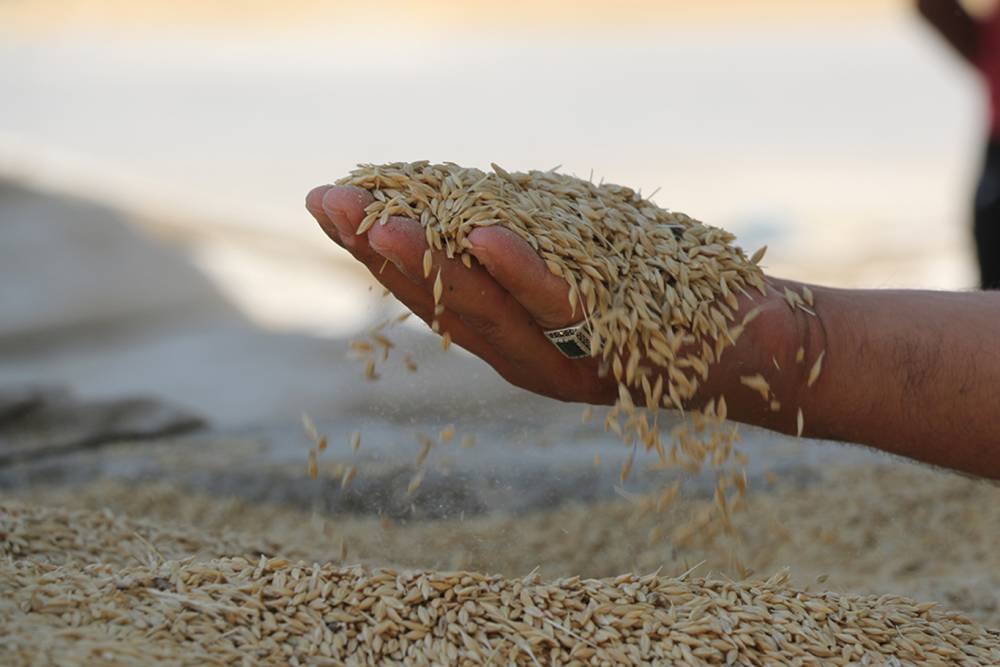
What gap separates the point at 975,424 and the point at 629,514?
0.98 metres

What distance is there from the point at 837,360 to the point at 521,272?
1.89 ft

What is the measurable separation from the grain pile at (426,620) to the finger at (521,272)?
0.40 m

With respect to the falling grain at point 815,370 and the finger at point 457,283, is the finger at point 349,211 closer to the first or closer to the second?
the finger at point 457,283

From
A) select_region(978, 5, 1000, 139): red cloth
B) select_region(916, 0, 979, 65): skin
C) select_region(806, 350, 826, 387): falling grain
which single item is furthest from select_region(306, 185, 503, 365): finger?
select_region(916, 0, 979, 65): skin

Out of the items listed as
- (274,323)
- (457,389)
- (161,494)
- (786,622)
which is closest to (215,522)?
(161,494)

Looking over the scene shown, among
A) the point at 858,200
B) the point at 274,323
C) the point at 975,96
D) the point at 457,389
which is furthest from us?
the point at 975,96

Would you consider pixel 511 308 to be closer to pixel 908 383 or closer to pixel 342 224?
pixel 342 224

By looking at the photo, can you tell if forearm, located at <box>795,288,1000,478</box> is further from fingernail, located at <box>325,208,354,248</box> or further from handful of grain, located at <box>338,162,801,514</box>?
fingernail, located at <box>325,208,354,248</box>

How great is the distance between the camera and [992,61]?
4.11m

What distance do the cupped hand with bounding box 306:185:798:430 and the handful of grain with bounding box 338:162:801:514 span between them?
2 centimetres

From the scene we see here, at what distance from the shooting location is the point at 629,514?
2795 mm

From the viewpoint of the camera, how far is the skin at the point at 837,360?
1.87m

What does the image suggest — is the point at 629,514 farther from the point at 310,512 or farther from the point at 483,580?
the point at 483,580

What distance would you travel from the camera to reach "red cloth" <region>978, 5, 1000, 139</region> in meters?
4.07
